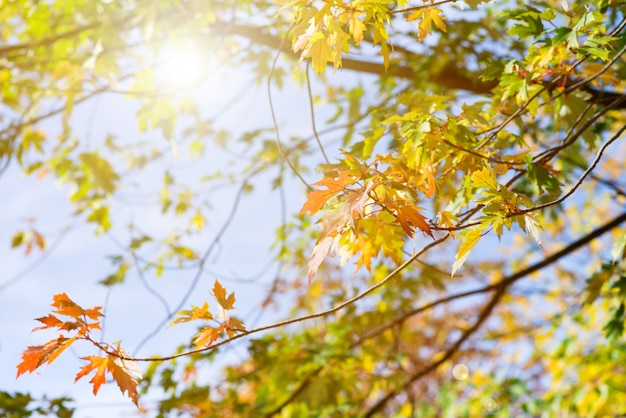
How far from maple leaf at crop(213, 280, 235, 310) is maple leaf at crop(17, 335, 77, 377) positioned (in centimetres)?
37

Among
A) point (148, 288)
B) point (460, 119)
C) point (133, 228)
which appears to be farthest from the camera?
point (133, 228)

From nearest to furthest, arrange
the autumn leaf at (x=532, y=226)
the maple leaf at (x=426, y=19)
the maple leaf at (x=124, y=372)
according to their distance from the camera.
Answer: the autumn leaf at (x=532, y=226) → the maple leaf at (x=124, y=372) → the maple leaf at (x=426, y=19)

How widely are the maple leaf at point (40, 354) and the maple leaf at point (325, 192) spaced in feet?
2.21

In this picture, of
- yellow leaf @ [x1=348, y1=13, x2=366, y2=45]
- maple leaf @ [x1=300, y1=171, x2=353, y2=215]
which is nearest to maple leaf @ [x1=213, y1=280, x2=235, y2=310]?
maple leaf @ [x1=300, y1=171, x2=353, y2=215]

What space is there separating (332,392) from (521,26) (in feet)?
7.27

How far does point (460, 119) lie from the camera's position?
5.45 ft

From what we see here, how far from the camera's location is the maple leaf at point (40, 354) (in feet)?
4.09

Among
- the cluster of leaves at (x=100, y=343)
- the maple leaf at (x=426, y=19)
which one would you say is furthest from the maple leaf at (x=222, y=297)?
the maple leaf at (x=426, y=19)

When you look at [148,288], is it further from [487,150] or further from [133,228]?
[487,150]

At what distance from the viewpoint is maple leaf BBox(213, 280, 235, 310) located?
1.37 m

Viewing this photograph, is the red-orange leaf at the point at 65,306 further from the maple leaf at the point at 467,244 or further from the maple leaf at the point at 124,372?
the maple leaf at the point at 467,244

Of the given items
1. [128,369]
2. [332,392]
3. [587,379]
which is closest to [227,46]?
[332,392]

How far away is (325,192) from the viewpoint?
128cm

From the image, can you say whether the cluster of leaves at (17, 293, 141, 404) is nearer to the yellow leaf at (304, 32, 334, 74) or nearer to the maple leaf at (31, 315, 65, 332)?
the maple leaf at (31, 315, 65, 332)
